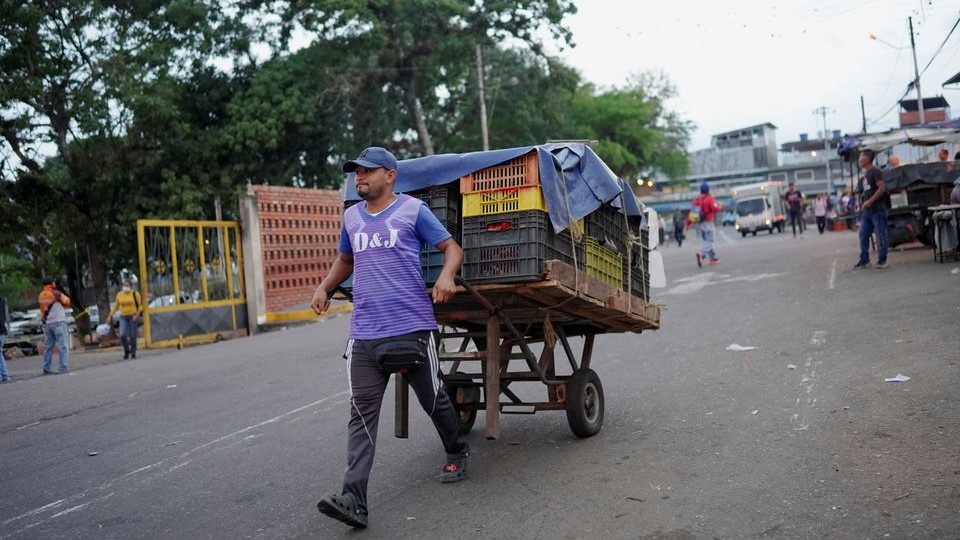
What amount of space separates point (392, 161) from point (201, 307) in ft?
54.8

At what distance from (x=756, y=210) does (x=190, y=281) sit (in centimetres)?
3764

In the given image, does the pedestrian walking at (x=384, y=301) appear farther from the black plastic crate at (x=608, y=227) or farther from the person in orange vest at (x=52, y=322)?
the person in orange vest at (x=52, y=322)

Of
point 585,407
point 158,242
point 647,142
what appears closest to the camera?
point 585,407

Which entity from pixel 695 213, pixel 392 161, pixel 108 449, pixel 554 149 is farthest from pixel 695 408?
pixel 695 213

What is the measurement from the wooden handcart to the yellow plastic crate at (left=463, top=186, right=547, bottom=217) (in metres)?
0.36

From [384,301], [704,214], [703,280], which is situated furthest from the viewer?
[704,214]

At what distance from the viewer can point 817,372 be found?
7844 mm

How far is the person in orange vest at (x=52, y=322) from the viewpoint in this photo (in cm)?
1661

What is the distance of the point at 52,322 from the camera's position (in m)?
16.8

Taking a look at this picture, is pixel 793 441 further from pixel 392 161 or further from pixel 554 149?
pixel 392 161

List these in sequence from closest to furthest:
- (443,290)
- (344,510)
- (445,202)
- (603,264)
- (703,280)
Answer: (344,510), (443,290), (445,202), (603,264), (703,280)

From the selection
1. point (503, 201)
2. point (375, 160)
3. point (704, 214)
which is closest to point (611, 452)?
point (503, 201)

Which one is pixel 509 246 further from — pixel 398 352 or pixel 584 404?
pixel 584 404

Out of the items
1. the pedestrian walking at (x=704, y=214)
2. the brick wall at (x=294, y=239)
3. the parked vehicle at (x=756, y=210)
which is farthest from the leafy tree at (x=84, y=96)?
the parked vehicle at (x=756, y=210)
